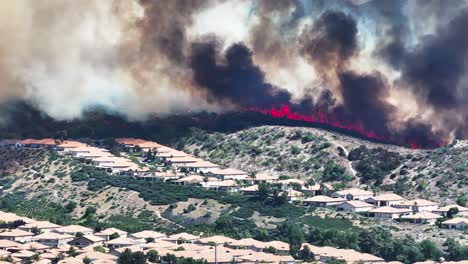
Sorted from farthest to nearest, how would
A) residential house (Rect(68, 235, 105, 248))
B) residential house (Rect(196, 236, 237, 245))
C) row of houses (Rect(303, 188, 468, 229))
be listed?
1. row of houses (Rect(303, 188, 468, 229))
2. residential house (Rect(68, 235, 105, 248))
3. residential house (Rect(196, 236, 237, 245))

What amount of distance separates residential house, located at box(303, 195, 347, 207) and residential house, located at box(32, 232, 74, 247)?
29.2 meters

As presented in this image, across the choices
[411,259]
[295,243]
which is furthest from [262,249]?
[411,259]

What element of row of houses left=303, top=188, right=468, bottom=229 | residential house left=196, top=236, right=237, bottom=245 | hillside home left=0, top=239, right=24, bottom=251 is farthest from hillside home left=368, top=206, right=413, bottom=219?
hillside home left=0, top=239, right=24, bottom=251

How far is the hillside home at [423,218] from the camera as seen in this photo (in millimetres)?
184500

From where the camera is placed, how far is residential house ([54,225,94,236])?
610 feet

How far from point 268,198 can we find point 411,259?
109 ft

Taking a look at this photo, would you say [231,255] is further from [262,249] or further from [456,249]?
[456,249]

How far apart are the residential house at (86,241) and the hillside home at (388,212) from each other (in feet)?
101

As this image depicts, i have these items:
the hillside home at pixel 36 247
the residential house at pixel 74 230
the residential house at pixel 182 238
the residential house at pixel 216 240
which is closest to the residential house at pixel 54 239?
the residential house at pixel 74 230

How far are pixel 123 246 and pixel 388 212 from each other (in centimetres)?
3078

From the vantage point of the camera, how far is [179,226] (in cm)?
19150

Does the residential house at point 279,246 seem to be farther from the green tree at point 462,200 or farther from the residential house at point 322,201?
the green tree at point 462,200

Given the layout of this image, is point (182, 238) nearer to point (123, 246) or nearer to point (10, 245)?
point (123, 246)

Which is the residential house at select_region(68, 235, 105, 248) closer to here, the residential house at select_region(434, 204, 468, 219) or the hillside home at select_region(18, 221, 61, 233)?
the hillside home at select_region(18, 221, 61, 233)
